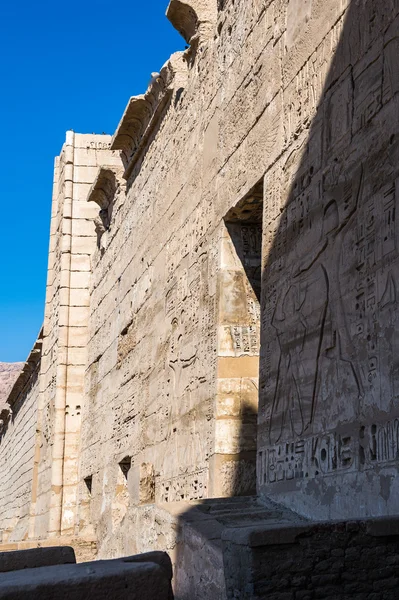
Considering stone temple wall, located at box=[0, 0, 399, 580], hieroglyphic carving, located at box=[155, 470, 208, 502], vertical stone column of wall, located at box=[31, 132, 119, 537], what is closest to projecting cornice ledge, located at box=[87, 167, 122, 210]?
stone temple wall, located at box=[0, 0, 399, 580]

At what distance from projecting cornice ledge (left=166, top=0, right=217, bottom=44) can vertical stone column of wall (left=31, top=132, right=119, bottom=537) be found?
7.09 meters

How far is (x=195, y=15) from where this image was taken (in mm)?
7785

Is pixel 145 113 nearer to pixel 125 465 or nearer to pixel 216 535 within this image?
pixel 125 465

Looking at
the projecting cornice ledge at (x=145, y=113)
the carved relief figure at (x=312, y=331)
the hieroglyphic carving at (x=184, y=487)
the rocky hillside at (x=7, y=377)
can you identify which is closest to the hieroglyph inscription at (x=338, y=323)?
the carved relief figure at (x=312, y=331)

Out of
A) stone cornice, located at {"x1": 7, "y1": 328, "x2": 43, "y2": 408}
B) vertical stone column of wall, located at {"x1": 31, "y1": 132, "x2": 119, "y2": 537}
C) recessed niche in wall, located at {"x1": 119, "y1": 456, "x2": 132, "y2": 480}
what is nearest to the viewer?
recessed niche in wall, located at {"x1": 119, "y1": 456, "x2": 132, "y2": 480}

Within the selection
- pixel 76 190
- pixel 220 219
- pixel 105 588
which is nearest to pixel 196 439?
pixel 220 219

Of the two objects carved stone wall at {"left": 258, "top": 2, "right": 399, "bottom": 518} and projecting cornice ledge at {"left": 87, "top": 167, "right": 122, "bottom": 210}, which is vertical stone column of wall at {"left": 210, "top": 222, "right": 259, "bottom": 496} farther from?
projecting cornice ledge at {"left": 87, "top": 167, "right": 122, "bottom": 210}

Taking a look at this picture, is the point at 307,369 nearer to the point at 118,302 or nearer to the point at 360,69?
the point at 360,69

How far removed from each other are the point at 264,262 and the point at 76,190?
1009 cm

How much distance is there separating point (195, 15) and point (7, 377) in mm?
48559

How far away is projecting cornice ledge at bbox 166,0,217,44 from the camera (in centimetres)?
773

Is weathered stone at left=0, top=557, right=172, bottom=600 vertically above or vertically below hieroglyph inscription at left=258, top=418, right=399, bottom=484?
below

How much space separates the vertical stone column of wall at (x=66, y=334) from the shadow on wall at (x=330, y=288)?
865cm

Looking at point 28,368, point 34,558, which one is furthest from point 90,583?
point 28,368
